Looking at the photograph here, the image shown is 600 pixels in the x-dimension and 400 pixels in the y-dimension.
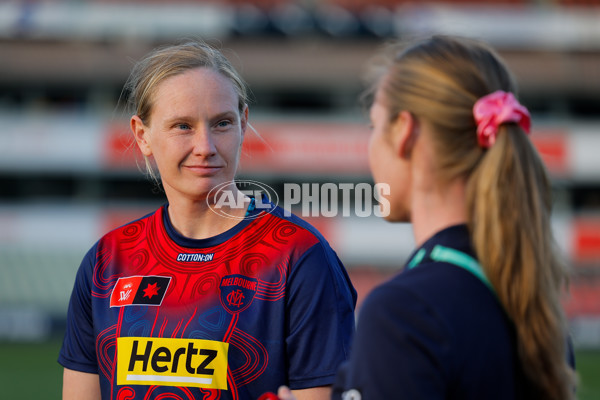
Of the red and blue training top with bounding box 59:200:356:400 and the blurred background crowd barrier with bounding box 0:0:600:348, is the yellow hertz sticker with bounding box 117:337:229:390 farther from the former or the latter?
the blurred background crowd barrier with bounding box 0:0:600:348

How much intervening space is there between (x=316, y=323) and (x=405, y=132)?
76cm

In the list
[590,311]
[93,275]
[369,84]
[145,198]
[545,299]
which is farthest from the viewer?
[145,198]

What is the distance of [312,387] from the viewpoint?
2102 millimetres

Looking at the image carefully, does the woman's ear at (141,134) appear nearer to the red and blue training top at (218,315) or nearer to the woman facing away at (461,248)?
the red and blue training top at (218,315)

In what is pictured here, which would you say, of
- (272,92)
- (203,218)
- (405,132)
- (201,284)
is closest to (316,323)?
(201,284)

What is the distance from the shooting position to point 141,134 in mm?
2400

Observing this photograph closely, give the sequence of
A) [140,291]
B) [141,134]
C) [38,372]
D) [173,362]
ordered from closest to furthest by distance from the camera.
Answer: [173,362] → [140,291] → [141,134] → [38,372]

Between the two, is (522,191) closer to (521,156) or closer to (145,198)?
(521,156)

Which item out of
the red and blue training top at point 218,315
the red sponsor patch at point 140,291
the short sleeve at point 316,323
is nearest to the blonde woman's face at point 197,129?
the red and blue training top at point 218,315

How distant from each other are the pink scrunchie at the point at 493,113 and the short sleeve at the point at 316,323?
773mm

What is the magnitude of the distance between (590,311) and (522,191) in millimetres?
17204

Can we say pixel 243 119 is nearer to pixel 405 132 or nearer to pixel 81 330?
pixel 81 330

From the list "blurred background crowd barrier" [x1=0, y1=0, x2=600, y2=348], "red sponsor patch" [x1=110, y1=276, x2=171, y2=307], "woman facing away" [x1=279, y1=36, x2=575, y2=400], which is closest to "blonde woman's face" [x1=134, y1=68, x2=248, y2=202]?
"red sponsor patch" [x1=110, y1=276, x2=171, y2=307]

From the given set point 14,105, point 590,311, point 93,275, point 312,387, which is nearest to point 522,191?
point 312,387
